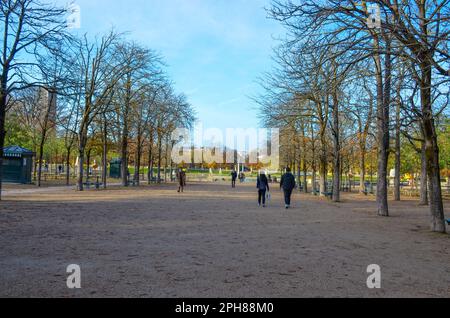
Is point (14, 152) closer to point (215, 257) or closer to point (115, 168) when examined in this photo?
point (115, 168)

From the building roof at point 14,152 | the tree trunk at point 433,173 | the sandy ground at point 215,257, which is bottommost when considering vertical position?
the sandy ground at point 215,257

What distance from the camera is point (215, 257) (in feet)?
25.7

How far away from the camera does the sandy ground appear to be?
5.70 m

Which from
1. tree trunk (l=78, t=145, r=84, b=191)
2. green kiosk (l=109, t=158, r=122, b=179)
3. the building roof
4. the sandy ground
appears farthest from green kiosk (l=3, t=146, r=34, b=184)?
the sandy ground

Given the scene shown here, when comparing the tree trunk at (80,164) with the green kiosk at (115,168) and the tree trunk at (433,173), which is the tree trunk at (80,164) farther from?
the green kiosk at (115,168)

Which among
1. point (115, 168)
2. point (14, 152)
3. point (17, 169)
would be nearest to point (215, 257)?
point (14, 152)

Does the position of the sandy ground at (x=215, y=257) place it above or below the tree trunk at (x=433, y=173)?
below

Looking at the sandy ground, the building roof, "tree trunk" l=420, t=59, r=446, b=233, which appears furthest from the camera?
the building roof

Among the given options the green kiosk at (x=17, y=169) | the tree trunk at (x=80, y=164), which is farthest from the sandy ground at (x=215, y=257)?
the green kiosk at (x=17, y=169)

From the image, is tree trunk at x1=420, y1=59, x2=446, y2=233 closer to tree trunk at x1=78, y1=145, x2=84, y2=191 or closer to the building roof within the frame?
tree trunk at x1=78, y1=145, x2=84, y2=191

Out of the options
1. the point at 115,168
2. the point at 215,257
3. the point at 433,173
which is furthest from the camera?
the point at 115,168

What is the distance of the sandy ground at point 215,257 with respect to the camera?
570 cm

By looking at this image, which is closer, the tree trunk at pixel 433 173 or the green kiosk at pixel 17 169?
the tree trunk at pixel 433 173
